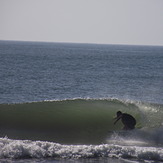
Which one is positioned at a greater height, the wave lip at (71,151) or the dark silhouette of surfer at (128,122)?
the dark silhouette of surfer at (128,122)

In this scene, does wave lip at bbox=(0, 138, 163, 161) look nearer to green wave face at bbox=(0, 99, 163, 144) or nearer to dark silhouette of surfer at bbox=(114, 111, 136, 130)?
green wave face at bbox=(0, 99, 163, 144)

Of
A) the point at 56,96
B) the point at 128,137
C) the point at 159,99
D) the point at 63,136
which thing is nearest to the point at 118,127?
the point at 128,137

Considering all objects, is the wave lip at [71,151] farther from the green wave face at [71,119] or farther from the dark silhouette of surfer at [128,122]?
the dark silhouette of surfer at [128,122]

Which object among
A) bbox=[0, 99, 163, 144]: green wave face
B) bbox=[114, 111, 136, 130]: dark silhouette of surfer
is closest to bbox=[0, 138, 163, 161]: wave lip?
bbox=[0, 99, 163, 144]: green wave face

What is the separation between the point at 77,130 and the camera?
12156 millimetres

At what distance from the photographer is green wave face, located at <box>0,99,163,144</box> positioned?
11.6 meters

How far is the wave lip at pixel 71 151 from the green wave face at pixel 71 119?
2.92ft

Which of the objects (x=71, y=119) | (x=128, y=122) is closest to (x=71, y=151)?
(x=128, y=122)

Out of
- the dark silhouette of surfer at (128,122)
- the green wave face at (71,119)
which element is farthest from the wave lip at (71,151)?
the dark silhouette of surfer at (128,122)

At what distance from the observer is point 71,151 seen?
33.5 feet

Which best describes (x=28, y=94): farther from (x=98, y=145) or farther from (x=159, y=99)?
(x=98, y=145)

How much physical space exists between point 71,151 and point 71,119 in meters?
2.75

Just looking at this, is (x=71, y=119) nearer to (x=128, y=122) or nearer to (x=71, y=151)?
(x=128, y=122)

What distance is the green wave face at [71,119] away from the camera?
11.6 m
